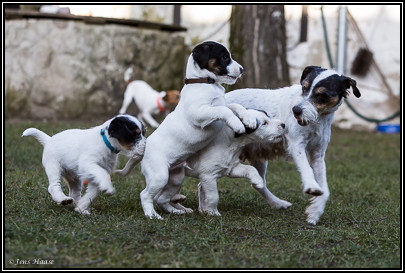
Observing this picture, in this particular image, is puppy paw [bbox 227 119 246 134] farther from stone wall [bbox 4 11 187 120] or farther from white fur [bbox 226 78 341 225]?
stone wall [bbox 4 11 187 120]

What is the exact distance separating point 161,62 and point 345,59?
178 inches

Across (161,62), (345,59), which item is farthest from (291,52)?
(161,62)

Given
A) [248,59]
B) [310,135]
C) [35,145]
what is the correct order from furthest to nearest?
1. [248,59]
2. [35,145]
3. [310,135]

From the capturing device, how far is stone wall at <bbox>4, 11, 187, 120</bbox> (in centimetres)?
1271

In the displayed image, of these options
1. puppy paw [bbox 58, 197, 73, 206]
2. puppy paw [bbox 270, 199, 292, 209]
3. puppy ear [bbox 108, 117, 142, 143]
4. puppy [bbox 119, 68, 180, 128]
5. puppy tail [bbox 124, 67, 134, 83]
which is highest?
puppy ear [bbox 108, 117, 142, 143]

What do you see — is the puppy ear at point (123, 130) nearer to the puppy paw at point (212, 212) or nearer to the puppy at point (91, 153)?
the puppy at point (91, 153)

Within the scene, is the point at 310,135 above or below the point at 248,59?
above

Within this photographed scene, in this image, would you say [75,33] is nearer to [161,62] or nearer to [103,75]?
[103,75]

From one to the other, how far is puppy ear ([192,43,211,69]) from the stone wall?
8.36 metres

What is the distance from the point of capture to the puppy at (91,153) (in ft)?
15.6

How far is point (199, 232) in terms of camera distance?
4270mm

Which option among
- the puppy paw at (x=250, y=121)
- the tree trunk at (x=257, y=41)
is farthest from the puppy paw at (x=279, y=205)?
the tree trunk at (x=257, y=41)

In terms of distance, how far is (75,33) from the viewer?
42.6 ft
